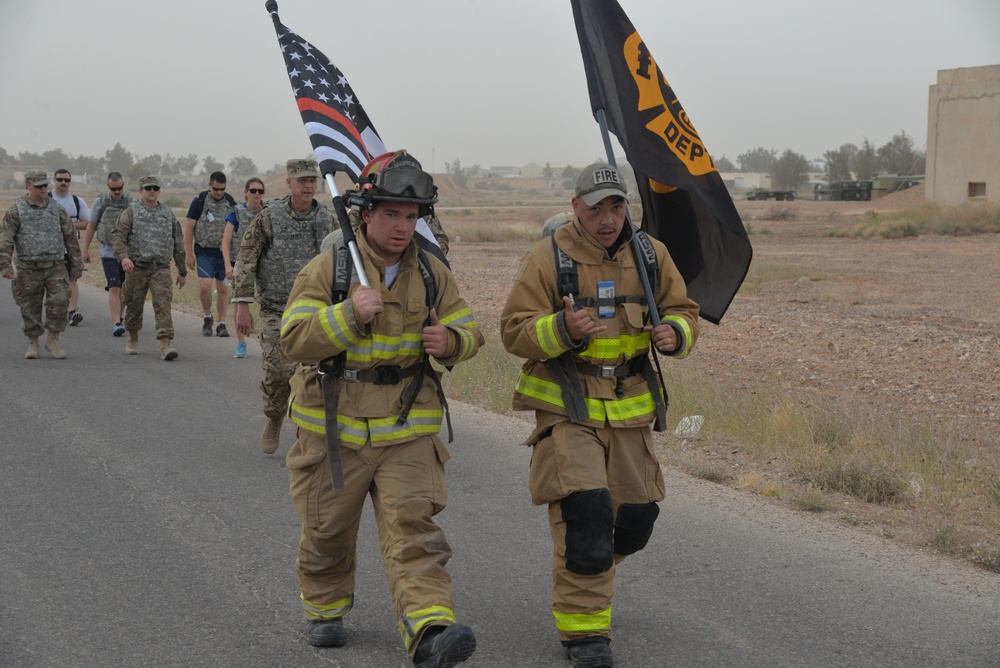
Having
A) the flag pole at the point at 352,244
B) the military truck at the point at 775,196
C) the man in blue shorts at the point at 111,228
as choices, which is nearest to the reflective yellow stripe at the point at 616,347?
the flag pole at the point at 352,244

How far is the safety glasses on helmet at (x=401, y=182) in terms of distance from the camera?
415cm

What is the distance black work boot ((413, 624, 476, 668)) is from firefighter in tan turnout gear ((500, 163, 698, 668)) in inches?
27.3

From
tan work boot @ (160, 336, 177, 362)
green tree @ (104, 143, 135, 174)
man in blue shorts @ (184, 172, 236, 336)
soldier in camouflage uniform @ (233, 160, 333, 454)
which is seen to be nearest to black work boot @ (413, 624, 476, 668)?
soldier in camouflage uniform @ (233, 160, 333, 454)

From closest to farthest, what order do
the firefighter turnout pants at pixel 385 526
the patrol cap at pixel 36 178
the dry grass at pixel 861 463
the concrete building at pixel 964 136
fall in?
1. the firefighter turnout pants at pixel 385 526
2. the dry grass at pixel 861 463
3. the patrol cap at pixel 36 178
4. the concrete building at pixel 964 136

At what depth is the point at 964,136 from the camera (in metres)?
46.6

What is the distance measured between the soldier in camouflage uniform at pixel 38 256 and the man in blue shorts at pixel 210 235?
4.95 ft

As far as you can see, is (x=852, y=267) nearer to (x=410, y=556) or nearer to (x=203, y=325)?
(x=203, y=325)

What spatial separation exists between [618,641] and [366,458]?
53.6 inches

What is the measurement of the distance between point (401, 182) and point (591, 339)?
3.32ft

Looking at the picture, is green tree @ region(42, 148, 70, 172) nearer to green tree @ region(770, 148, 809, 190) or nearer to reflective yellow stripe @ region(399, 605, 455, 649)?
green tree @ region(770, 148, 809, 190)

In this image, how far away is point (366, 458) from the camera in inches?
167

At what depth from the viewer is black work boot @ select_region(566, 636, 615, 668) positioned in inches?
169

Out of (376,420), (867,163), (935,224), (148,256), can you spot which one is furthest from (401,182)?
(867,163)

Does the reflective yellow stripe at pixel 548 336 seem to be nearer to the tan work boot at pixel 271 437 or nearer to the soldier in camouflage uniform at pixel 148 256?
the tan work boot at pixel 271 437
